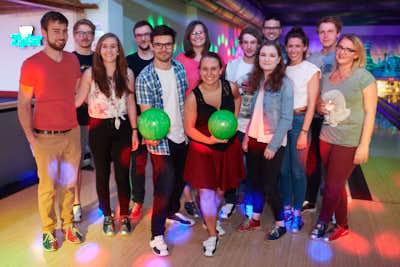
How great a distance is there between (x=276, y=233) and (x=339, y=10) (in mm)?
10078

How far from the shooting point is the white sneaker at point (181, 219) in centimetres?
264

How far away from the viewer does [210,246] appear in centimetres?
222

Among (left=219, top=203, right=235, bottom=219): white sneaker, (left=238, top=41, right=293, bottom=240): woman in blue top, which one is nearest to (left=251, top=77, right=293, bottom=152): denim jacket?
(left=238, top=41, right=293, bottom=240): woman in blue top

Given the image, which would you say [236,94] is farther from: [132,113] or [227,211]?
[227,211]

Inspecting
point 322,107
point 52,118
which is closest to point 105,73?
point 52,118

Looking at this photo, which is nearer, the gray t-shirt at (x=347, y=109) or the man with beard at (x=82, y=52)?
the gray t-shirt at (x=347, y=109)

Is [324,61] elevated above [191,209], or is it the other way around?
[324,61]

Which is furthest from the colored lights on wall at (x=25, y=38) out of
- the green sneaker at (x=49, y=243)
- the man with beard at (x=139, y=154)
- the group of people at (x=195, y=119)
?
the green sneaker at (x=49, y=243)

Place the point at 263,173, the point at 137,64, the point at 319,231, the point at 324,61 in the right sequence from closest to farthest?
the point at 263,173 → the point at 319,231 → the point at 324,61 → the point at 137,64

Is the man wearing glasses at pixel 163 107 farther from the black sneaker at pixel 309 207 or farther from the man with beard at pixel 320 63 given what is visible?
the black sneaker at pixel 309 207

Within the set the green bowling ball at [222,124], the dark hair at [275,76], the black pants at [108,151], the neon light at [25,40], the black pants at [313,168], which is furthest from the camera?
the neon light at [25,40]

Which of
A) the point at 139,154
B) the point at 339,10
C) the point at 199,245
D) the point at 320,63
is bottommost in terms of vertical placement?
the point at 199,245

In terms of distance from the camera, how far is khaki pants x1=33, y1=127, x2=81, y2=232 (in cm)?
213

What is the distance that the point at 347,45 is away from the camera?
2111mm
